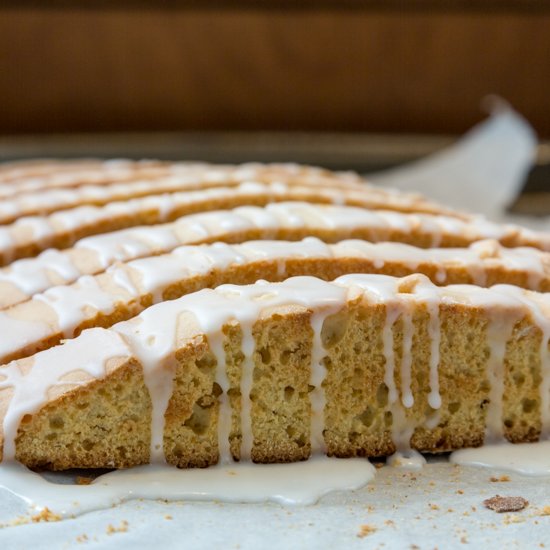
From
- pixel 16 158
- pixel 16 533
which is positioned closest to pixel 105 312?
pixel 16 533

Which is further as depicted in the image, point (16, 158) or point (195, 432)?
point (16, 158)

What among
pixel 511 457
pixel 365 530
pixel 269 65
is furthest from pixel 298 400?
pixel 269 65

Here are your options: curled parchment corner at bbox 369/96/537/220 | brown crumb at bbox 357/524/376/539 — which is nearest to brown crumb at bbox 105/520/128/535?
brown crumb at bbox 357/524/376/539

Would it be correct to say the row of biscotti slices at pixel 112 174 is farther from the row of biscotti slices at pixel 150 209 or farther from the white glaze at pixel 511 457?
the white glaze at pixel 511 457

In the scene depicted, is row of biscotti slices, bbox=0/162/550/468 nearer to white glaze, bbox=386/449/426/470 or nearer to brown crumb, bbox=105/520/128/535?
white glaze, bbox=386/449/426/470

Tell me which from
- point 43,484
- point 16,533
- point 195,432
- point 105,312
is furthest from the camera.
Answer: point 105,312

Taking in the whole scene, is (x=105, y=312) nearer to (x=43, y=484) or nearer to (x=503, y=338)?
(x=43, y=484)
